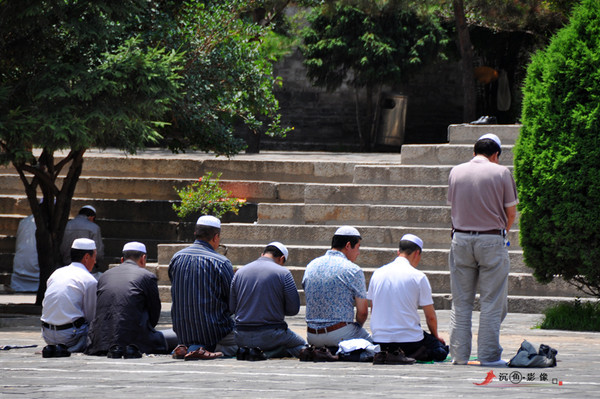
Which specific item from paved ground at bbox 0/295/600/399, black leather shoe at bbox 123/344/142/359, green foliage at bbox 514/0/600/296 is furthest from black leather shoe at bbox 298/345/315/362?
green foliage at bbox 514/0/600/296

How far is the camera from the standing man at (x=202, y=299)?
869cm

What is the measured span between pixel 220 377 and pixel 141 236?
9.72 m

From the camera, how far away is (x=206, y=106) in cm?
1416

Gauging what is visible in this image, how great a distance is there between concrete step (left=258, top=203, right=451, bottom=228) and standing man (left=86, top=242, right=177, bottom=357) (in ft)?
19.8

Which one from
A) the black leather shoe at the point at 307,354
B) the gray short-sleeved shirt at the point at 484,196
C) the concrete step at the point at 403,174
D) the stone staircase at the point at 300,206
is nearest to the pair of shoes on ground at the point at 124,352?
the black leather shoe at the point at 307,354

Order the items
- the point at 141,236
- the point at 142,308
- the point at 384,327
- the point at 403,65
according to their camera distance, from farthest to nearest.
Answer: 1. the point at 403,65
2. the point at 141,236
3. the point at 142,308
4. the point at 384,327

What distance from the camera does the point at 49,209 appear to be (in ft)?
45.8

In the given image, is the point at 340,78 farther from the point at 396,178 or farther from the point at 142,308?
the point at 142,308

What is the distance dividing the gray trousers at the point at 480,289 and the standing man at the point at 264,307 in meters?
1.43

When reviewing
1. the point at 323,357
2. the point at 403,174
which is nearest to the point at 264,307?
the point at 323,357

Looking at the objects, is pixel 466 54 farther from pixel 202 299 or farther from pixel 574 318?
pixel 202 299

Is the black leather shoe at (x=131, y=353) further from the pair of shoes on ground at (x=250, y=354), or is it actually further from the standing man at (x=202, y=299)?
the pair of shoes on ground at (x=250, y=354)

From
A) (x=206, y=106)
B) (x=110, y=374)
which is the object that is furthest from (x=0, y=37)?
(x=110, y=374)

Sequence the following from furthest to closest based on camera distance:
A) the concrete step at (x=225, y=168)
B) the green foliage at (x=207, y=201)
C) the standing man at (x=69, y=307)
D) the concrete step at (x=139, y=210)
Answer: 1. the concrete step at (x=225, y=168)
2. the concrete step at (x=139, y=210)
3. the green foliage at (x=207, y=201)
4. the standing man at (x=69, y=307)
